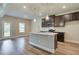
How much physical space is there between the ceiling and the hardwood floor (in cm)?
82

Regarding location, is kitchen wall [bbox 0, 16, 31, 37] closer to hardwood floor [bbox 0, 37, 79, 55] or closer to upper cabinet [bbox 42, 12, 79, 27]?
hardwood floor [bbox 0, 37, 79, 55]

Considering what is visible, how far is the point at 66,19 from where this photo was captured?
304cm

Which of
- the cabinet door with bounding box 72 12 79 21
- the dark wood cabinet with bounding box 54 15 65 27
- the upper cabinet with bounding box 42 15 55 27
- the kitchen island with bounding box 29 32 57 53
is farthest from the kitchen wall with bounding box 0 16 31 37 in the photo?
the cabinet door with bounding box 72 12 79 21

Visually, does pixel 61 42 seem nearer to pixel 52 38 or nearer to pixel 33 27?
pixel 52 38

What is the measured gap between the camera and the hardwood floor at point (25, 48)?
2.61 metres

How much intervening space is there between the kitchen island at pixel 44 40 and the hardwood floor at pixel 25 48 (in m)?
0.17

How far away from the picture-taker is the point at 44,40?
334cm

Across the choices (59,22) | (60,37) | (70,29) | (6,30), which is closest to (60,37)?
(60,37)

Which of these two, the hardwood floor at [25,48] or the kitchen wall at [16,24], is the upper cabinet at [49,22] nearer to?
the kitchen wall at [16,24]

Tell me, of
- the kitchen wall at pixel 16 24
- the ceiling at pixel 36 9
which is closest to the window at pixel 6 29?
the kitchen wall at pixel 16 24

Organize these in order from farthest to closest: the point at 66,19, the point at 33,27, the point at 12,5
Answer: the point at 66,19 < the point at 33,27 < the point at 12,5

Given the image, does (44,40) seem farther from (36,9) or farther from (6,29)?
(6,29)
